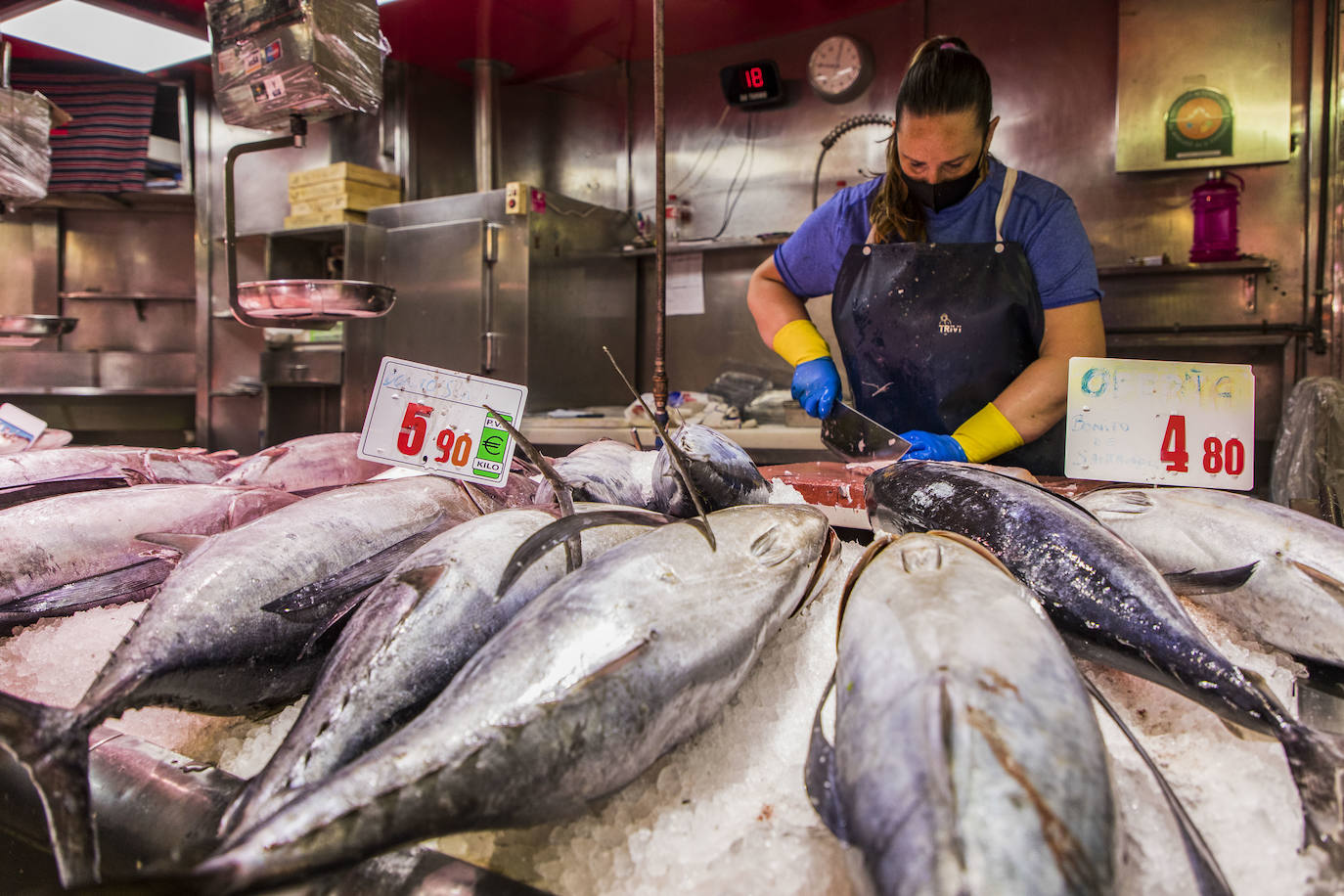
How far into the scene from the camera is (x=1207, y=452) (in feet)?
4.93

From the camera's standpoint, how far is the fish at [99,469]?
1.64 m

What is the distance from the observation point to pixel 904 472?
4.63ft

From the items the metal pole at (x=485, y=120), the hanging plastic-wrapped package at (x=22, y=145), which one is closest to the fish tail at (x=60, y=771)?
the hanging plastic-wrapped package at (x=22, y=145)

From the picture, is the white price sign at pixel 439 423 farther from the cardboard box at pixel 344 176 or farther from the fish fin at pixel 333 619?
the cardboard box at pixel 344 176

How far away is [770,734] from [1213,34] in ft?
18.2

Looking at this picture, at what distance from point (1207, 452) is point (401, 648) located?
4.82 ft

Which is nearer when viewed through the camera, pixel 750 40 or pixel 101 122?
pixel 750 40

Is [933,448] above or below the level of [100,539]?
above

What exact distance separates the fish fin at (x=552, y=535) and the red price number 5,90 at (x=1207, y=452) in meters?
1.06

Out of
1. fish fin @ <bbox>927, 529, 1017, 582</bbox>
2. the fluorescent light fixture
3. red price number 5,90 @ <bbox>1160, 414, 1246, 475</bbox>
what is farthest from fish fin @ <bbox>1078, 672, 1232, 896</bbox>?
the fluorescent light fixture

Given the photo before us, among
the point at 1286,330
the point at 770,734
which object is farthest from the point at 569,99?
the point at 770,734

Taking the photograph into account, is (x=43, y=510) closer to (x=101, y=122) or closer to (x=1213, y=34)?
(x=1213, y=34)

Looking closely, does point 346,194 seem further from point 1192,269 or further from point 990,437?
point 1192,269

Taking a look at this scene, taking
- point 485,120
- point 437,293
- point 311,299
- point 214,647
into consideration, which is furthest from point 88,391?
point 214,647
